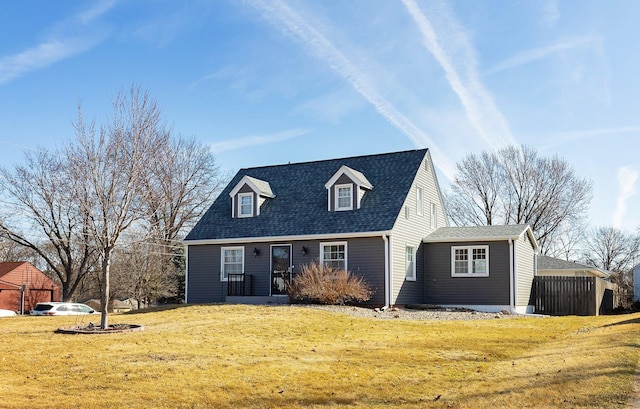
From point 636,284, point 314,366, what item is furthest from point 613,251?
point 314,366

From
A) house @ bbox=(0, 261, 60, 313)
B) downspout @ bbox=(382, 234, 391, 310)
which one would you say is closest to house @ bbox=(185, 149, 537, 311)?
A: downspout @ bbox=(382, 234, 391, 310)

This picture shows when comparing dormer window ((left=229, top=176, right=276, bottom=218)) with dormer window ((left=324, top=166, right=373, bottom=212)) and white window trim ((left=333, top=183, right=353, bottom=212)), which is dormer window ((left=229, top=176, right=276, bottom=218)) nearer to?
dormer window ((left=324, top=166, right=373, bottom=212))

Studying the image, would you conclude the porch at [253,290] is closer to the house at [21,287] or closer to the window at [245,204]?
the window at [245,204]

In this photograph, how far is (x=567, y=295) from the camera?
87.4 feet

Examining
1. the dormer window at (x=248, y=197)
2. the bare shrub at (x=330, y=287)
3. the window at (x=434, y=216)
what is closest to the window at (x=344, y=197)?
the bare shrub at (x=330, y=287)

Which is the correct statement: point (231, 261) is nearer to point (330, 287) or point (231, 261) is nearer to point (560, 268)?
point (330, 287)

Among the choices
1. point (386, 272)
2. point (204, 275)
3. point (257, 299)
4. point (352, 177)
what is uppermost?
point (352, 177)

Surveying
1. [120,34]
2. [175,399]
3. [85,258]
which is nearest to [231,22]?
[120,34]

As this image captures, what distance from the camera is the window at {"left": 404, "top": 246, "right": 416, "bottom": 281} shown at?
25188 millimetres

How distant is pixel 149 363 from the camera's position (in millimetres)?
10664

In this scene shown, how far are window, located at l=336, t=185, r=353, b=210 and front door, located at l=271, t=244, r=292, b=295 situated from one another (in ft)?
8.80

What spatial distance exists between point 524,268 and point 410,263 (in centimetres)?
483

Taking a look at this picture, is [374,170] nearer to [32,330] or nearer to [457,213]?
[32,330]

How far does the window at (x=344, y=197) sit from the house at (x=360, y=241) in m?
0.04
